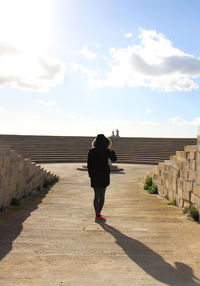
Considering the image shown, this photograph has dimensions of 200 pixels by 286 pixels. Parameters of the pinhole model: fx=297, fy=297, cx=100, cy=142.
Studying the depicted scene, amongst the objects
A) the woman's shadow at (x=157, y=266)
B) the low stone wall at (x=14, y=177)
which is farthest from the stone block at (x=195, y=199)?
the low stone wall at (x=14, y=177)

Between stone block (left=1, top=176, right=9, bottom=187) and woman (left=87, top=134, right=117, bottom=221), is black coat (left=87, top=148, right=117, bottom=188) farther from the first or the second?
stone block (left=1, top=176, right=9, bottom=187)

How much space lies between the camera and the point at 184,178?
5824 millimetres

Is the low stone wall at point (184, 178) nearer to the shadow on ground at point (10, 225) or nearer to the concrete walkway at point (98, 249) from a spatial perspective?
the concrete walkway at point (98, 249)

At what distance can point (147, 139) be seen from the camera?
30203 millimetres

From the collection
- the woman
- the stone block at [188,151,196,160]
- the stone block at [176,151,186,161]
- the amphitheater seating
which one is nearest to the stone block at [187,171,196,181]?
the stone block at [188,151,196,160]

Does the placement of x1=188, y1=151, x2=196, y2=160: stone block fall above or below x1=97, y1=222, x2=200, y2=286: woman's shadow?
above

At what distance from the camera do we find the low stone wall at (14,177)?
5.79 meters

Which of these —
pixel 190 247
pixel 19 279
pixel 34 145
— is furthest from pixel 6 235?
pixel 34 145

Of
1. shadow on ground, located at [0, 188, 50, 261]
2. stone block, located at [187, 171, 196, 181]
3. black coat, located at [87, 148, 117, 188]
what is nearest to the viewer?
shadow on ground, located at [0, 188, 50, 261]

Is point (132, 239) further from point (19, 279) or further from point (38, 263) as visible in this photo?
point (19, 279)

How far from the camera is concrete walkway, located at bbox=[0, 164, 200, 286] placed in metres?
2.59

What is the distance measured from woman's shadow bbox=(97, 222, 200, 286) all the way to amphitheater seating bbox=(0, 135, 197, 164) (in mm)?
20807

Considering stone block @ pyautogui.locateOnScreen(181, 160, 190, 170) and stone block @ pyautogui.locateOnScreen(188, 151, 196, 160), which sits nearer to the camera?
stone block @ pyautogui.locateOnScreen(188, 151, 196, 160)

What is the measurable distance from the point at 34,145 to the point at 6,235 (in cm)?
2406
